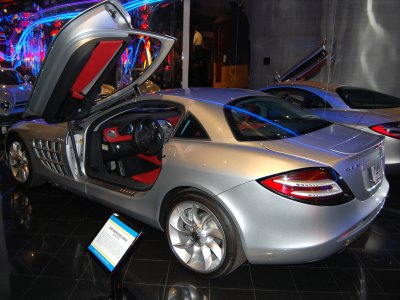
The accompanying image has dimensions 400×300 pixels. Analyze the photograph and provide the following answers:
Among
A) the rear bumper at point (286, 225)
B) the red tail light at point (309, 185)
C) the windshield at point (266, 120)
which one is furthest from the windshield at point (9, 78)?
the red tail light at point (309, 185)

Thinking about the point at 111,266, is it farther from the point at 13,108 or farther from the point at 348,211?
the point at 13,108

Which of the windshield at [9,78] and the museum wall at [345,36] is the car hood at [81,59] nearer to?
the museum wall at [345,36]

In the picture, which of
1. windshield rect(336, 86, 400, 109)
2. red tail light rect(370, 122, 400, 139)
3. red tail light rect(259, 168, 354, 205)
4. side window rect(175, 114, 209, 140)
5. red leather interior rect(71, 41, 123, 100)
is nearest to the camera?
red tail light rect(259, 168, 354, 205)

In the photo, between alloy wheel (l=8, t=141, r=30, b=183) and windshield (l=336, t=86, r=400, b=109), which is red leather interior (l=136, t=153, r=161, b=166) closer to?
alloy wheel (l=8, t=141, r=30, b=183)

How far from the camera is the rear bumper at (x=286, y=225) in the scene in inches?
80.8

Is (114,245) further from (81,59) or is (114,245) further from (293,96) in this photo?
(293,96)

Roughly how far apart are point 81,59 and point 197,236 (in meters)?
1.55

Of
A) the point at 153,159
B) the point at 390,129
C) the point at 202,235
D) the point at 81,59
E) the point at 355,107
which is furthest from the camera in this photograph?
the point at 355,107

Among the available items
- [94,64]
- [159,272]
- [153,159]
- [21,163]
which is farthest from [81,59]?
[21,163]

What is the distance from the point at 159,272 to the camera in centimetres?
264

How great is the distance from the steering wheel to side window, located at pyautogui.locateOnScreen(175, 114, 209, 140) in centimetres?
79

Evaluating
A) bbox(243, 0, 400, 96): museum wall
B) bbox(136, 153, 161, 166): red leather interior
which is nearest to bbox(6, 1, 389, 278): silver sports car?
bbox(136, 153, 161, 166): red leather interior

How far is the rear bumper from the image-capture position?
2053mm

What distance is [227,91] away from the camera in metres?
3.05
